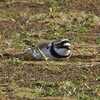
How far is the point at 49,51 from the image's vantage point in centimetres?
1061

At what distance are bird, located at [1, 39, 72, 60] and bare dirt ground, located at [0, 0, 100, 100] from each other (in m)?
0.17

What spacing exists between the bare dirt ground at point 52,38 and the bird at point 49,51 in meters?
0.17

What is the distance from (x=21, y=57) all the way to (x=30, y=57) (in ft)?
0.51

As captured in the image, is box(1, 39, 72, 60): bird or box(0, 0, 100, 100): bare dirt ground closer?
box(0, 0, 100, 100): bare dirt ground

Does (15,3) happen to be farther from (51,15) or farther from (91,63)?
(91,63)

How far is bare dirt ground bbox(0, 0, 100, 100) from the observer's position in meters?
8.58

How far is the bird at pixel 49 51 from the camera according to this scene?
1046cm

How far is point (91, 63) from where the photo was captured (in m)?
10.2

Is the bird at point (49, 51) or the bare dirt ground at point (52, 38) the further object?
the bird at point (49, 51)

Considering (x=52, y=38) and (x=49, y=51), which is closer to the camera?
(x=49, y=51)

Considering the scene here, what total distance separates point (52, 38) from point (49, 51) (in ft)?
3.63

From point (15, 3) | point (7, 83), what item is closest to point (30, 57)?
point (7, 83)

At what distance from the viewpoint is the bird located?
10.5 metres

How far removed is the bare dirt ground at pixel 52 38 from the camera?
8.58 meters
